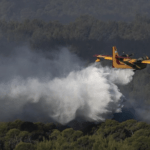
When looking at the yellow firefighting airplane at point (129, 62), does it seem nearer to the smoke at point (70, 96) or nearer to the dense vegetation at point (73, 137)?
the smoke at point (70, 96)

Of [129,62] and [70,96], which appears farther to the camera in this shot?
[70,96]

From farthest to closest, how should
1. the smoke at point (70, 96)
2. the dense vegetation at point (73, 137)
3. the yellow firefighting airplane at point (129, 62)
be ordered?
the smoke at point (70, 96)
the yellow firefighting airplane at point (129, 62)
the dense vegetation at point (73, 137)

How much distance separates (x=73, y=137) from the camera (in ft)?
227

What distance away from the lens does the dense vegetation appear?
197ft

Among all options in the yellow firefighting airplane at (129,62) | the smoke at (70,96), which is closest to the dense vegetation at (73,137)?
the smoke at (70,96)

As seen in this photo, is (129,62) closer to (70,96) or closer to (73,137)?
(70,96)

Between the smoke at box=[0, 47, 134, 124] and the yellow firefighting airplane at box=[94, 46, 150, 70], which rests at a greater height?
the yellow firefighting airplane at box=[94, 46, 150, 70]

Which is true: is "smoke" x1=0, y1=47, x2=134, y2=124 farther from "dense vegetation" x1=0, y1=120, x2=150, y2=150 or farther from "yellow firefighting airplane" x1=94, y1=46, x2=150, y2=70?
"yellow firefighting airplane" x1=94, y1=46, x2=150, y2=70

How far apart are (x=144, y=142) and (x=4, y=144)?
20511 millimetres

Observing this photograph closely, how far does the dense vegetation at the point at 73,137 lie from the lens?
60.1 meters

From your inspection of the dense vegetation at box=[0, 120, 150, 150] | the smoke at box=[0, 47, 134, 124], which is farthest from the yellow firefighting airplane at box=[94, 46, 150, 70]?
the dense vegetation at box=[0, 120, 150, 150]

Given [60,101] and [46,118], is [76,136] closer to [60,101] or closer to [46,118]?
[60,101]

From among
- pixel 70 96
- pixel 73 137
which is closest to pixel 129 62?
pixel 70 96

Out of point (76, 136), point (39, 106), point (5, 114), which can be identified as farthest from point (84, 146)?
point (5, 114)
